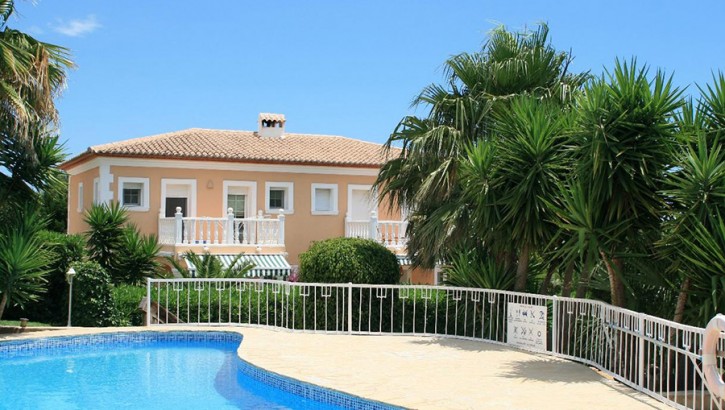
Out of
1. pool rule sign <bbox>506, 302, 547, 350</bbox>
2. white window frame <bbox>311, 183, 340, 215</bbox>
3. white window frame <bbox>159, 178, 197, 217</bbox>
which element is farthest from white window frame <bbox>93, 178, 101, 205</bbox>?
pool rule sign <bbox>506, 302, 547, 350</bbox>

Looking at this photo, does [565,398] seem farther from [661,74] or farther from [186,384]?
[186,384]

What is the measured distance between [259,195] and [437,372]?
22.7m

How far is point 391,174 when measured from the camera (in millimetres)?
20703

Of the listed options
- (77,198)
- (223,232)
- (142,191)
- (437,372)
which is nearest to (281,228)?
(223,232)

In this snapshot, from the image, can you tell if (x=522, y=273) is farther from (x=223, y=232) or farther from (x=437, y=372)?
(x=223, y=232)

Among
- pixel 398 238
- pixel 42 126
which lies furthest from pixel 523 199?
pixel 398 238

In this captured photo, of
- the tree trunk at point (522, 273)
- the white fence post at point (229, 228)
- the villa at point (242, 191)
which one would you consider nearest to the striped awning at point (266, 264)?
the villa at point (242, 191)

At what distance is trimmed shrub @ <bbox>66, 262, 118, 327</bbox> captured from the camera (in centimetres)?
2088

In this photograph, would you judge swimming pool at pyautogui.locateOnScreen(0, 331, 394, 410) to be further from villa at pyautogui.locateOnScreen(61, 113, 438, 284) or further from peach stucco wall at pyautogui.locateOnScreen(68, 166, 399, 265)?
peach stucco wall at pyautogui.locateOnScreen(68, 166, 399, 265)

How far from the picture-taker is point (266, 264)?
3086 cm

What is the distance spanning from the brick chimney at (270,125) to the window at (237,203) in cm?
Result: 449

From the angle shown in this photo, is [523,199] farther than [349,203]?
No

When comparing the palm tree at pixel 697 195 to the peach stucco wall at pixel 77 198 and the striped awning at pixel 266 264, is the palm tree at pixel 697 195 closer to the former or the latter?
the striped awning at pixel 266 264

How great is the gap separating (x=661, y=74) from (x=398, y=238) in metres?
22.4
